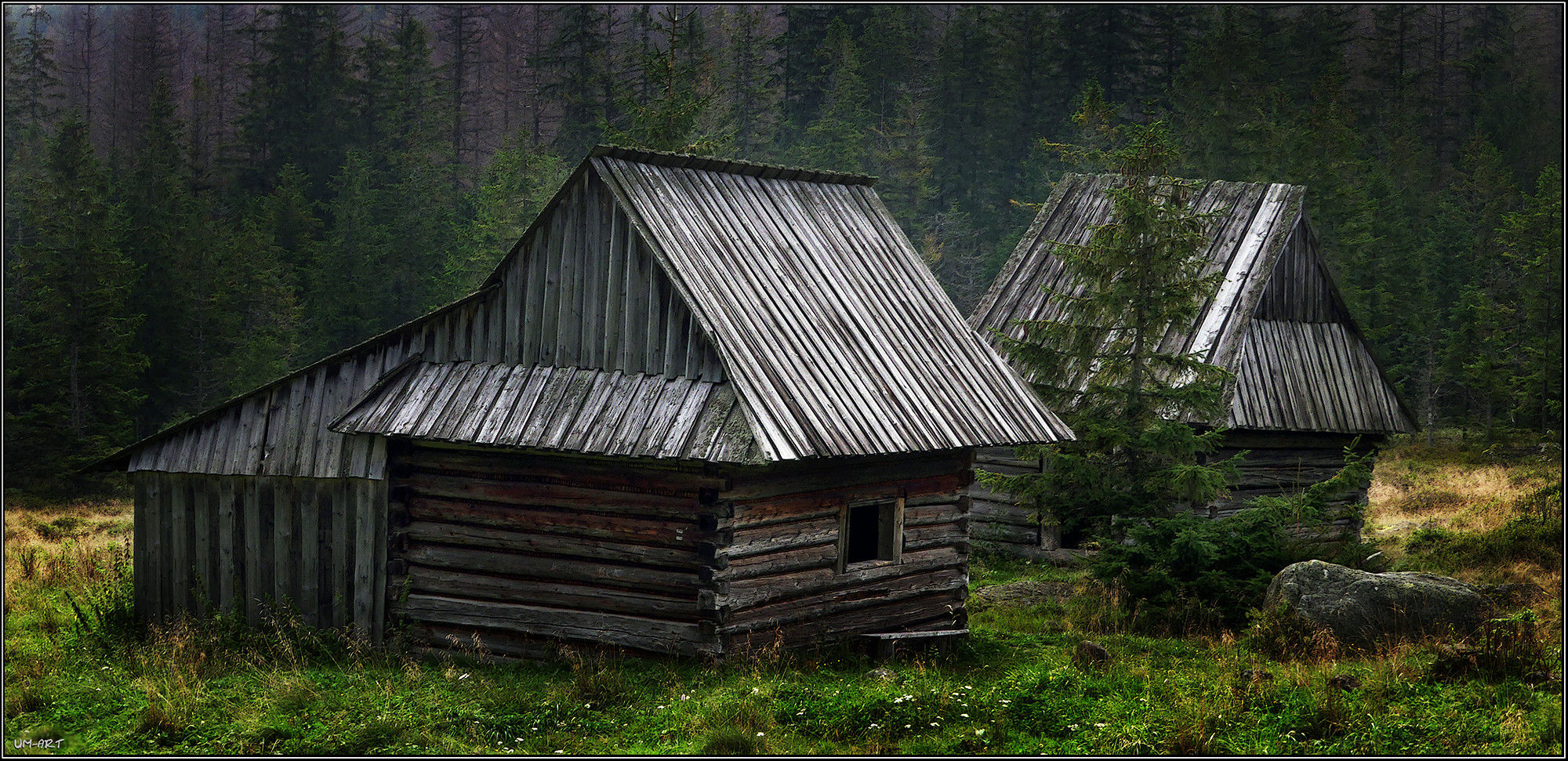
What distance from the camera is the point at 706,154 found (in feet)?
103

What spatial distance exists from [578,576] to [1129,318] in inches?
329

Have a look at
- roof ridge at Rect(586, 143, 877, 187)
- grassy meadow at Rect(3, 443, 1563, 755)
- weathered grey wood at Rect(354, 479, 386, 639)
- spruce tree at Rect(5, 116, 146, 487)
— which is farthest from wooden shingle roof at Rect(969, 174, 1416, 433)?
spruce tree at Rect(5, 116, 146, 487)

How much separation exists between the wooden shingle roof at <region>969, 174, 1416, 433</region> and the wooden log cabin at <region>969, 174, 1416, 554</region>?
0.07ft

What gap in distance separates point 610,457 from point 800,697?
335 centimetres

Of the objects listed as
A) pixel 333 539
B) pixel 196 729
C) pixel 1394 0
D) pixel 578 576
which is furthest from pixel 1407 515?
pixel 1394 0

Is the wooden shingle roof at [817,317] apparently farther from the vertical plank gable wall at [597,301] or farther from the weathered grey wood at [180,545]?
the weathered grey wood at [180,545]

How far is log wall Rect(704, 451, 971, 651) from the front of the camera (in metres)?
13.3

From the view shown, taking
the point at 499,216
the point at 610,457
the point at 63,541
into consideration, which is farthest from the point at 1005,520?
the point at 499,216

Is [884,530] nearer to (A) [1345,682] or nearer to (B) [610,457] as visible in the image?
(B) [610,457]

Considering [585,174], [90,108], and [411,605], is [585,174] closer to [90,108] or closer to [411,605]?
[411,605]

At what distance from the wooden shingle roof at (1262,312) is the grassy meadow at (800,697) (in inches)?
280

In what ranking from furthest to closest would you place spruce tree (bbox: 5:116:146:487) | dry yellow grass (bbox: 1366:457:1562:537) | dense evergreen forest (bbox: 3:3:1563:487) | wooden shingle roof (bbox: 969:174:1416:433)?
dense evergreen forest (bbox: 3:3:1563:487)
spruce tree (bbox: 5:116:146:487)
dry yellow grass (bbox: 1366:457:1562:537)
wooden shingle roof (bbox: 969:174:1416:433)

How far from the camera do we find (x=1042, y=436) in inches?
598

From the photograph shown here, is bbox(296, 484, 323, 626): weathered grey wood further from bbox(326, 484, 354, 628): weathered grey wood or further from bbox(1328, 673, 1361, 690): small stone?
bbox(1328, 673, 1361, 690): small stone
